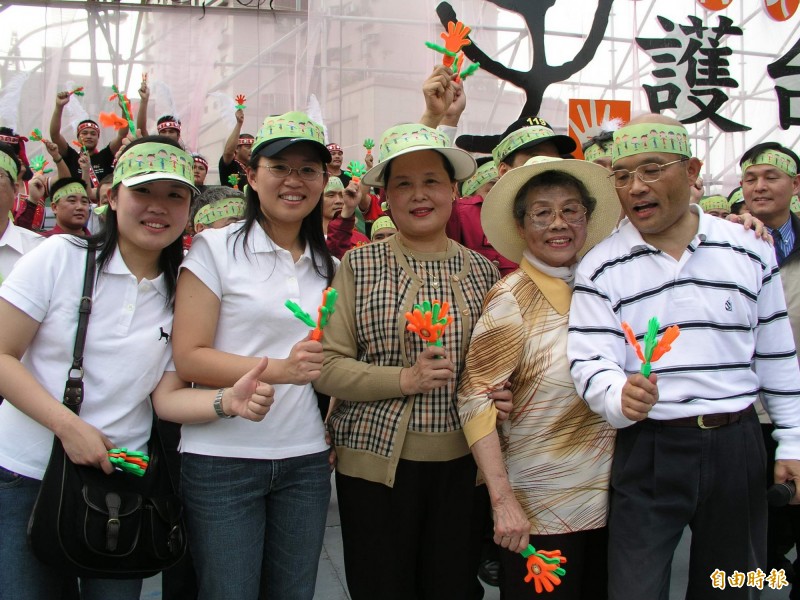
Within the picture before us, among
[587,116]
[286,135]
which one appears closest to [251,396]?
[286,135]

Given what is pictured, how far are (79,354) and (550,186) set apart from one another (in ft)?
4.94

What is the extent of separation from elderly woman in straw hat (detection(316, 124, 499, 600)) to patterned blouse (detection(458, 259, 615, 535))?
0.41ft

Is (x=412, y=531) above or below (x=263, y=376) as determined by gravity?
below

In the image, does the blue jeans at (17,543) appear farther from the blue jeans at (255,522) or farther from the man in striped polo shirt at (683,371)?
the man in striped polo shirt at (683,371)

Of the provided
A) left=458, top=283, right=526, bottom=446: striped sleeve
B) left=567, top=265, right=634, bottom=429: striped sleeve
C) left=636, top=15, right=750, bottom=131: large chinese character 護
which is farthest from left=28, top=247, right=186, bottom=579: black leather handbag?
left=636, top=15, right=750, bottom=131: large chinese character 護

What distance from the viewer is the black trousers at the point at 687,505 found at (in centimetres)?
203

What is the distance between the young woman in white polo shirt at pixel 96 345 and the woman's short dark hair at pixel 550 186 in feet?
3.44

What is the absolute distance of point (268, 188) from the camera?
2199 mm

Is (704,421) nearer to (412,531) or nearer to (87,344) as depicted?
(412,531)

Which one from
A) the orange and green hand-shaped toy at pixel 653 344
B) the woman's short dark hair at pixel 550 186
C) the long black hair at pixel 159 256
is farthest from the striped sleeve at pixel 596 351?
the long black hair at pixel 159 256

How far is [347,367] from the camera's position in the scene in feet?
7.07

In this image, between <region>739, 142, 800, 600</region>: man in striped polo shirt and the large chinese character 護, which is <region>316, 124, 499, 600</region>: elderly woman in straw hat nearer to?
<region>739, 142, 800, 600</region>: man in striped polo shirt

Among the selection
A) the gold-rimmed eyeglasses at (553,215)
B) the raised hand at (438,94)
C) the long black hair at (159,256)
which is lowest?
the long black hair at (159,256)

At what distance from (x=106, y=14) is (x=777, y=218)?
6958mm
